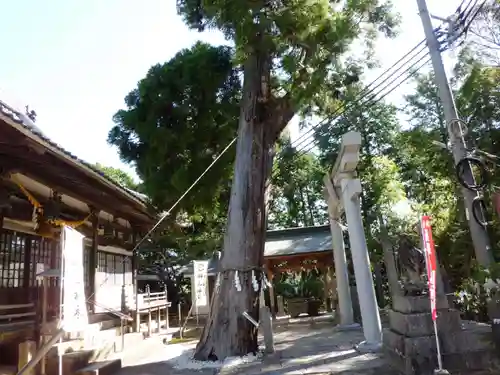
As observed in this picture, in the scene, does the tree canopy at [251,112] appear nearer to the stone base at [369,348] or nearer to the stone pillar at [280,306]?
the stone base at [369,348]

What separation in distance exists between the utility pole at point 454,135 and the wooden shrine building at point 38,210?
7252mm

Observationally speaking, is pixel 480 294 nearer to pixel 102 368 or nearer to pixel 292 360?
pixel 292 360

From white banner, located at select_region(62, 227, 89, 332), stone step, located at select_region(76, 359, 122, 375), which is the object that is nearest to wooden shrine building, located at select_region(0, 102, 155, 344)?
stone step, located at select_region(76, 359, 122, 375)

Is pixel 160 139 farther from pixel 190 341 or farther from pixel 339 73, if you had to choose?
pixel 190 341

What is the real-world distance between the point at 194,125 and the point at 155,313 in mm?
8887

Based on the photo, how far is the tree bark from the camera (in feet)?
27.7

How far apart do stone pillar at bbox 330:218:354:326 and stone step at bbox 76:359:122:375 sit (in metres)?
6.20

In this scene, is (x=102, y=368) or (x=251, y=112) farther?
(x=251, y=112)

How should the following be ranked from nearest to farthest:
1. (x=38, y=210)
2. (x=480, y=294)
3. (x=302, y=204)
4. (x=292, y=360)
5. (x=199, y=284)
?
(x=292, y=360), (x=38, y=210), (x=480, y=294), (x=199, y=284), (x=302, y=204)

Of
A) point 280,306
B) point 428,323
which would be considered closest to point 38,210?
point 428,323

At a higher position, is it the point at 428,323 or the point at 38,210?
the point at 38,210

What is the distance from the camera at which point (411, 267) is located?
607 centimetres

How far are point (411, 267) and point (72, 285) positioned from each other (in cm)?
481

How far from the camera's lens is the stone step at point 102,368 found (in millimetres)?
6654
